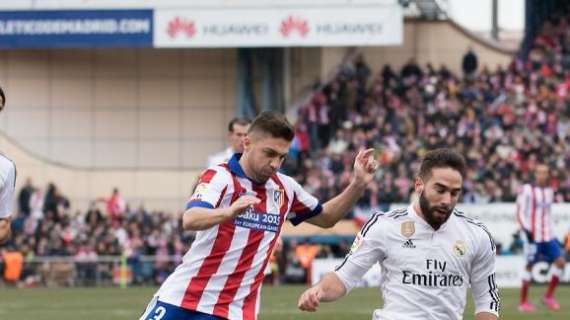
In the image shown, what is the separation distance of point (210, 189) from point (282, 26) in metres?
26.6

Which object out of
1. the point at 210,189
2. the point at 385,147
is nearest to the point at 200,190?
the point at 210,189

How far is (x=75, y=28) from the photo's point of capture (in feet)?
119

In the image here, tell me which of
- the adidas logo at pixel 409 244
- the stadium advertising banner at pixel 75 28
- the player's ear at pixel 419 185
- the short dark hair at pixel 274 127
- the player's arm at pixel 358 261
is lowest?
the player's arm at pixel 358 261

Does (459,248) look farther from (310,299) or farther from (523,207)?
(523,207)

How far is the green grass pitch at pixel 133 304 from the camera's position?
61.8ft

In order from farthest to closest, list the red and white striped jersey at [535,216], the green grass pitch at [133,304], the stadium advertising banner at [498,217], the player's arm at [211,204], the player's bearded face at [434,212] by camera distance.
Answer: the stadium advertising banner at [498,217] < the red and white striped jersey at [535,216] < the green grass pitch at [133,304] < the player's arm at [211,204] < the player's bearded face at [434,212]

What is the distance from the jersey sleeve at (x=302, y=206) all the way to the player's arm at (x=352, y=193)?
0.17 feet

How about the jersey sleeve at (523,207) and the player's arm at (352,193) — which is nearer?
the player's arm at (352,193)

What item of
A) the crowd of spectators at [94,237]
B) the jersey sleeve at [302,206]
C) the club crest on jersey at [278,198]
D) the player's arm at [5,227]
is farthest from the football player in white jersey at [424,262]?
the crowd of spectators at [94,237]

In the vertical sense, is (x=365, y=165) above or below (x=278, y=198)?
above

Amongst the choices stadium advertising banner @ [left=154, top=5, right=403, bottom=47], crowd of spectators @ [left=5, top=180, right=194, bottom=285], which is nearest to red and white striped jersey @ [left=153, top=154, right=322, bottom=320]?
crowd of spectators @ [left=5, top=180, right=194, bottom=285]

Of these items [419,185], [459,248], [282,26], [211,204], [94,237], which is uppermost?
[282,26]

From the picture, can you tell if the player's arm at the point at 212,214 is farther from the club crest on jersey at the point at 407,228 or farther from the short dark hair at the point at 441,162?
the short dark hair at the point at 441,162

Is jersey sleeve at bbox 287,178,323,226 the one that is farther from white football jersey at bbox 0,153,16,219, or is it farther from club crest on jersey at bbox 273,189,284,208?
white football jersey at bbox 0,153,16,219
